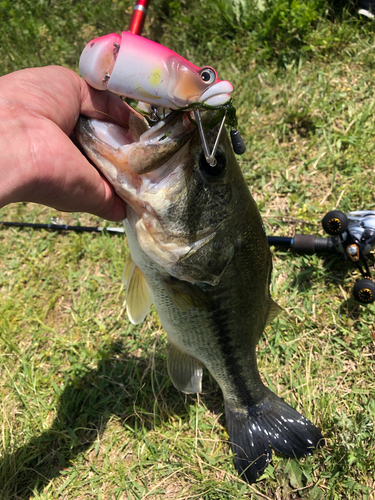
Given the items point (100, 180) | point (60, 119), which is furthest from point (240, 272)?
point (60, 119)

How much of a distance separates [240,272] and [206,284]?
20 centimetres

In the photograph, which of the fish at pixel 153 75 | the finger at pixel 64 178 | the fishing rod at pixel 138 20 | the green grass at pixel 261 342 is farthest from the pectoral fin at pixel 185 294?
the fishing rod at pixel 138 20

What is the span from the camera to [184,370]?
2.41 meters

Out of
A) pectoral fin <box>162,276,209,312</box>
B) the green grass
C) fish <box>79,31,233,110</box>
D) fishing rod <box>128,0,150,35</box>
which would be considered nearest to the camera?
fish <box>79,31,233,110</box>

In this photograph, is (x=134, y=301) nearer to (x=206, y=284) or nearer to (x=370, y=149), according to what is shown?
(x=206, y=284)

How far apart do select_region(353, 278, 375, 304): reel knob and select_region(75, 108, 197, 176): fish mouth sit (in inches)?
75.7

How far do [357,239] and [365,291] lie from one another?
1.29 ft

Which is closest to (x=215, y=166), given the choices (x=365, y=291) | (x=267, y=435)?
(x=365, y=291)

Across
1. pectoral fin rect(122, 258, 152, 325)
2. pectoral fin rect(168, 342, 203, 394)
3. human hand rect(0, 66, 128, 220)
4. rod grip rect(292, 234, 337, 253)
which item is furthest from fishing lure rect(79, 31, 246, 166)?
rod grip rect(292, 234, 337, 253)

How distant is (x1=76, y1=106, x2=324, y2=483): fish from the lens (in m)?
1.56

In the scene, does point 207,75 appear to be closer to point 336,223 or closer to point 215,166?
point 215,166

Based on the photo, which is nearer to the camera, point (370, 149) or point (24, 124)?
point (24, 124)

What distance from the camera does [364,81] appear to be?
3686mm

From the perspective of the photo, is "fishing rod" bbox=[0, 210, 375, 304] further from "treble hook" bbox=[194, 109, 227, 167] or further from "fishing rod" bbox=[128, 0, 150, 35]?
"fishing rod" bbox=[128, 0, 150, 35]
